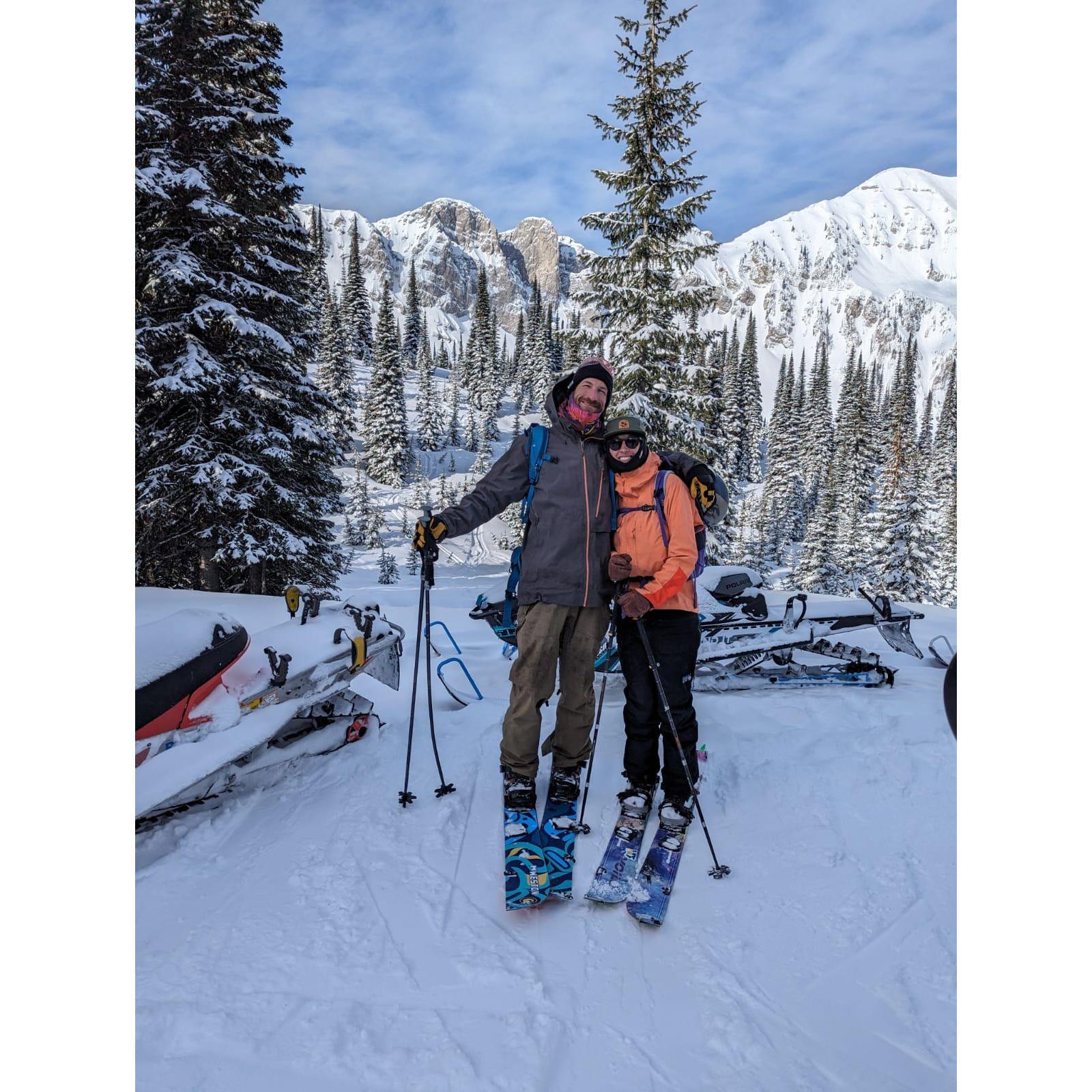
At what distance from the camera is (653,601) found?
3307mm

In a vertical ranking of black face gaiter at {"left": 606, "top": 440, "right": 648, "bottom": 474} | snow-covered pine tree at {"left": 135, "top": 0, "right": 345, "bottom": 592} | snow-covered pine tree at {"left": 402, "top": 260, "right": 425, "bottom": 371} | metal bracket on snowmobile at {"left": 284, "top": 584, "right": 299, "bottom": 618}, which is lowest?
metal bracket on snowmobile at {"left": 284, "top": 584, "right": 299, "bottom": 618}

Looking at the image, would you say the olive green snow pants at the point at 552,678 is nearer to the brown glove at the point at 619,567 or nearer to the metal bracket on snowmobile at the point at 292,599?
the brown glove at the point at 619,567

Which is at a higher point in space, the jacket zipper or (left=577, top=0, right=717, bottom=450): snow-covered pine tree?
(left=577, top=0, right=717, bottom=450): snow-covered pine tree

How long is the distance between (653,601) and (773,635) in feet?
9.40

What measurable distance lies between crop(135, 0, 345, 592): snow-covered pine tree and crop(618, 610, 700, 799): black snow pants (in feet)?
28.0

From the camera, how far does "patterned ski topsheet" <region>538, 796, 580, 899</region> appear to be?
9.04 feet

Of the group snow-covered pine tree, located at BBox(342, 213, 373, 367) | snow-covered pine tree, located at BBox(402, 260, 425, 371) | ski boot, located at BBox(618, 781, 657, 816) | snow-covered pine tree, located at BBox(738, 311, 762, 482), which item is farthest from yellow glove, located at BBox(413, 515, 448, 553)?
snow-covered pine tree, located at BBox(402, 260, 425, 371)

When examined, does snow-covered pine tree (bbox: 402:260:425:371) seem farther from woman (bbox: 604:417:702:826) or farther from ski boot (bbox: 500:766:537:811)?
ski boot (bbox: 500:766:537:811)

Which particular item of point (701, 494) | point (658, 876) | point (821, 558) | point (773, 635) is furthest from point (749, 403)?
point (658, 876)

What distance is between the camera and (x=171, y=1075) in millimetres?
1806

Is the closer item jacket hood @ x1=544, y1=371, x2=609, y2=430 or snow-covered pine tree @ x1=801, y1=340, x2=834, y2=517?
jacket hood @ x1=544, y1=371, x2=609, y2=430

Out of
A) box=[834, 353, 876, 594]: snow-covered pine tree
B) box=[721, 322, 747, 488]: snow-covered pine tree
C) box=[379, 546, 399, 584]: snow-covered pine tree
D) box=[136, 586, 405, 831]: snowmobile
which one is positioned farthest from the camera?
box=[721, 322, 747, 488]: snow-covered pine tree
